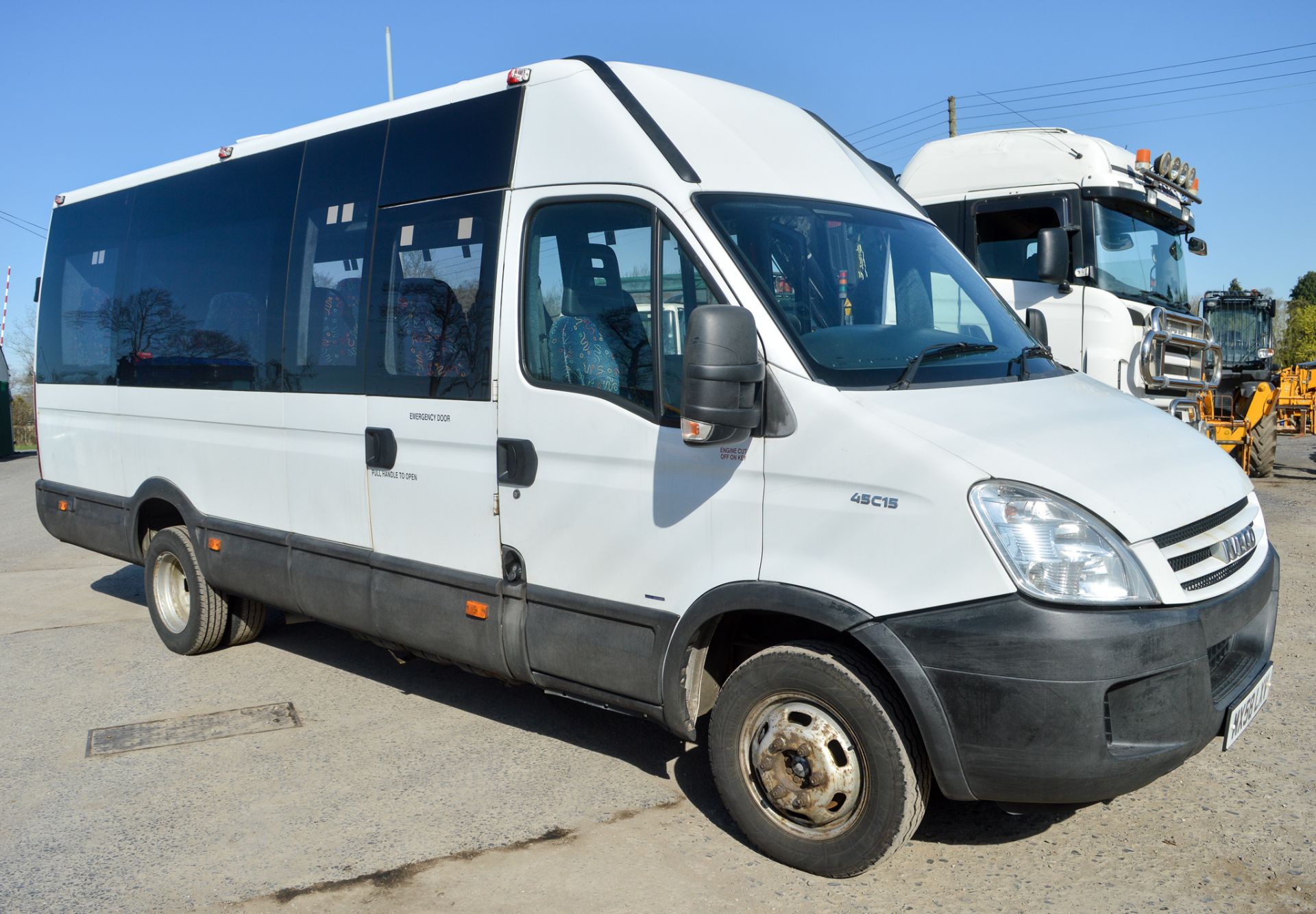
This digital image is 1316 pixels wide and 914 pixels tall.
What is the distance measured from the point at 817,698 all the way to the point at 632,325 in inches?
59.6

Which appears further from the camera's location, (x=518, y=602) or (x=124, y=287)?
(x=124, y=287)

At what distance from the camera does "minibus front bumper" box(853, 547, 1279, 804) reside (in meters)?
3.31

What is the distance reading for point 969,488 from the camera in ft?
11.1

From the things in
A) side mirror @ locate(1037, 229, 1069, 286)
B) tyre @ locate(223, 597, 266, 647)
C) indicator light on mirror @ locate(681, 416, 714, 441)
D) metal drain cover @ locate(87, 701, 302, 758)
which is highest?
side mirror @ locate(1037, 229, 1069, 286)

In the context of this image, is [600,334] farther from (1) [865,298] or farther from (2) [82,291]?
(2) [82,291]

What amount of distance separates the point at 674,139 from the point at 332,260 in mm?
2275

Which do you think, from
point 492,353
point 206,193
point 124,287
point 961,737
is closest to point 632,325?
point 492,353

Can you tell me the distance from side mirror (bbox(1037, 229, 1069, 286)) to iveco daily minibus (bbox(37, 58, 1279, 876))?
4637 mm

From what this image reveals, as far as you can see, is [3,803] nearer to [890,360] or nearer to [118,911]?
[118,911]

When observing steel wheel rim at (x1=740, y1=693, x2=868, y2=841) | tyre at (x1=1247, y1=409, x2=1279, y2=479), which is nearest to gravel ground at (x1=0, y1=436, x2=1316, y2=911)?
steel wheel rim at (x1=740, y1=693, x2=868, y2=841)

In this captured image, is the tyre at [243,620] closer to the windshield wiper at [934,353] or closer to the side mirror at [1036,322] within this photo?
the windshield wiper at [934,353]

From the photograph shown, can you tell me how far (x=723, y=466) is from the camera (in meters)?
3.97

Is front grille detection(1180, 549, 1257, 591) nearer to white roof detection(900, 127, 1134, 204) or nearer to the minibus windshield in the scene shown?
the minibus windshield

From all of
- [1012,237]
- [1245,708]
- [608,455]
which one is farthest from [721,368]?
[1012,237]
